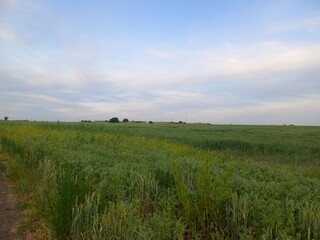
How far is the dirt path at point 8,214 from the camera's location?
5.23 meters

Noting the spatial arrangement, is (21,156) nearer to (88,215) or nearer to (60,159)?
(60,159)

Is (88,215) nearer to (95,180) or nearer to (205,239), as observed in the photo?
(205,239)

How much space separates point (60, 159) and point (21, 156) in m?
3.22

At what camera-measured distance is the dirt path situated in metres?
5.23

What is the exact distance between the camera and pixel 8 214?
6.26 meters

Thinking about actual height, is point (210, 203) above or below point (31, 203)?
above

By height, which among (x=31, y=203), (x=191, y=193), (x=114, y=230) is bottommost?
(x=31, y=203)

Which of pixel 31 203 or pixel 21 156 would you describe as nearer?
pixel 31 203

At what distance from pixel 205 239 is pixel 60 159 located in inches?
181

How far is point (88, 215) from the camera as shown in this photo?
158 inches

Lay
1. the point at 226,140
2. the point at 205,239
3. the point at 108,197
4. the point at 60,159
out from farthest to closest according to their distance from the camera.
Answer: the point at 226,140 → the point at 60,159 → the point at 108,197 → the point at 205,239

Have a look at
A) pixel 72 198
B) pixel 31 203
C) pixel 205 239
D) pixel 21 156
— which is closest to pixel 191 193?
pixel 205 239

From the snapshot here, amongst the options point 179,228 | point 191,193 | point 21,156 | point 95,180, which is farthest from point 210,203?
point 21,156

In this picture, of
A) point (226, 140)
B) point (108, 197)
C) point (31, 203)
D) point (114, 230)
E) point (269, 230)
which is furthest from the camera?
point (226, 140)
